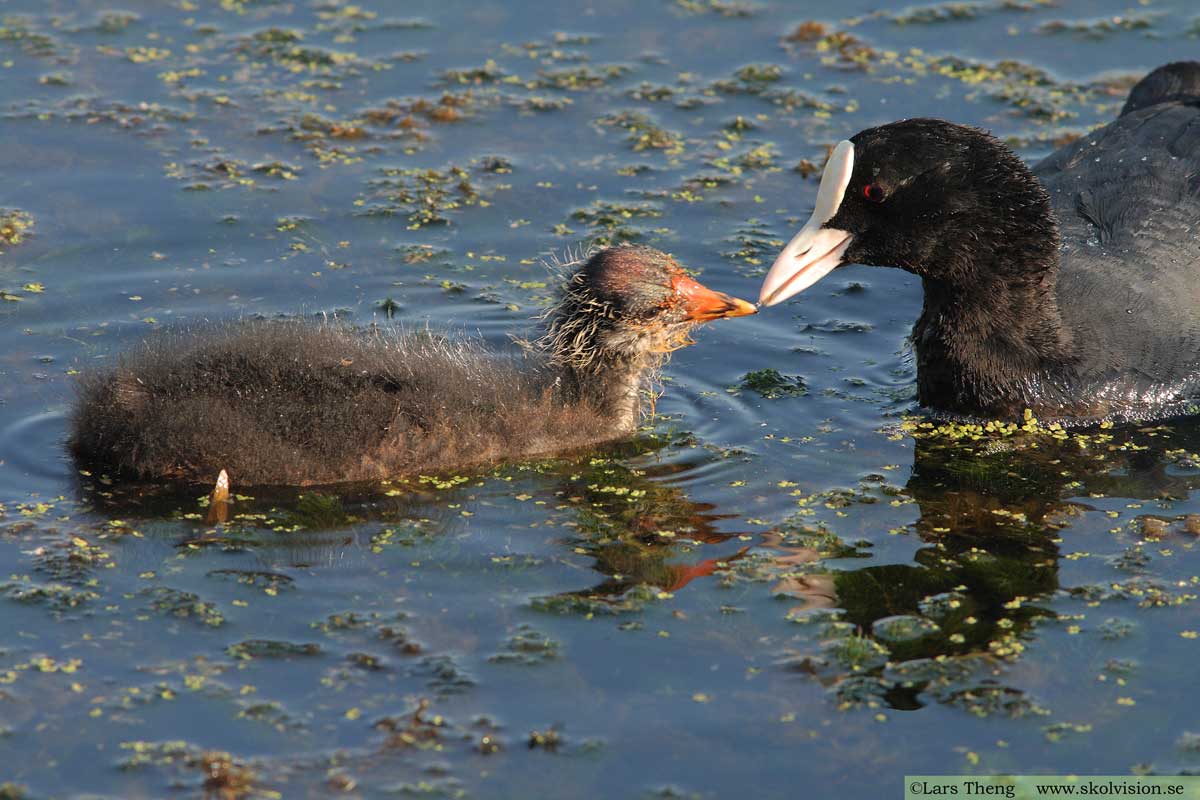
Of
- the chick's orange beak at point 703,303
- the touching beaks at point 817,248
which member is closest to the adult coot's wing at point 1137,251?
the touching beaks at point 817,248

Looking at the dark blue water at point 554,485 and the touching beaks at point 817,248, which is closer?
the dark blue water at point 554,485

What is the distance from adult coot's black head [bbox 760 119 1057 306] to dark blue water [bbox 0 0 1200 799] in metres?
0.53

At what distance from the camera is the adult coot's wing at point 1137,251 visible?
5930mm

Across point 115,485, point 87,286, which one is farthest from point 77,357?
point 115,485

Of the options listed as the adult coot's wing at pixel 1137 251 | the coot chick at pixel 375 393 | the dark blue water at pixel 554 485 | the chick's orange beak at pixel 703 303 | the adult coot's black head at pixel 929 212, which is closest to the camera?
the dark blue water at pixel 554 485

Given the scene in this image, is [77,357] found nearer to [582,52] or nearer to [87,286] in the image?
[87,286]

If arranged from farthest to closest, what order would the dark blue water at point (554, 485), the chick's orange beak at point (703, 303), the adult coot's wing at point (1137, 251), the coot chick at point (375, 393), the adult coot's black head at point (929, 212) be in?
the adult coot's wing at point (1137, 251), the adult coot's black head at point (929, 212), the chick's orange beak at point (703, 303), the coot chick at point (375, 393), the dark blue water at point (554, 485)

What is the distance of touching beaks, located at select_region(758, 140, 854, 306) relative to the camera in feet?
18.9

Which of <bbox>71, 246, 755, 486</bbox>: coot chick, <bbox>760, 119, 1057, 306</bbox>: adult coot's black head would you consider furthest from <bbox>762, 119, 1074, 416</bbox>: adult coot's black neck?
<bbox>71, 246, 755, 486</bbox>: coot chick

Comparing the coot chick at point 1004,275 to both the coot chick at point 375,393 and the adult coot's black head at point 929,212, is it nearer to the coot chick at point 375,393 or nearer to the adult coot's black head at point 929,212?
the adult coot's black head at point 929,212

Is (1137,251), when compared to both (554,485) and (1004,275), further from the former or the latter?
(554,485)

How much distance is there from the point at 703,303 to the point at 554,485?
0.77 meters

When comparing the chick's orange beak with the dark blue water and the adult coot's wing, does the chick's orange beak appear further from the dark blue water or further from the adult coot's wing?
the adult coot's wing

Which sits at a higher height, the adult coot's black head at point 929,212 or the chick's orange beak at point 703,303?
the adult coot's black head at point 929,212
